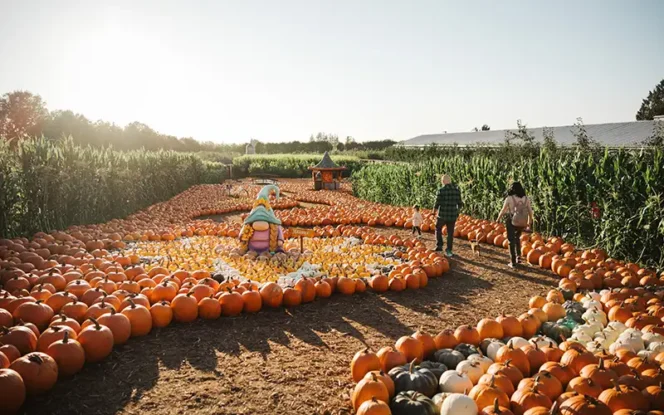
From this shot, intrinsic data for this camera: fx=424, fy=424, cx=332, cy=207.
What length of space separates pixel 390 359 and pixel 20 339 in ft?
12.2

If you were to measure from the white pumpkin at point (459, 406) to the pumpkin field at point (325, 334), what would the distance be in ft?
0.03

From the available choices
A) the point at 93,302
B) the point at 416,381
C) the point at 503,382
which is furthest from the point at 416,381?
the point at 93,302

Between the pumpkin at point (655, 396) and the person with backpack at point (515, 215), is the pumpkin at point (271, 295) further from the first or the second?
the person with backpack at point (515, 215)

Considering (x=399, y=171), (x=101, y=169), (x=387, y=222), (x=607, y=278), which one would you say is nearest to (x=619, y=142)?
(x=399, y=171)

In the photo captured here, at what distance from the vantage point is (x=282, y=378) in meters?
4.30

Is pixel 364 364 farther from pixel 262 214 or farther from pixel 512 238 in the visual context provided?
pixel 512 238

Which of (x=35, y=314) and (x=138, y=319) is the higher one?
(x=35, y=314)

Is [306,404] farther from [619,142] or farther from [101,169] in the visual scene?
[619,142]

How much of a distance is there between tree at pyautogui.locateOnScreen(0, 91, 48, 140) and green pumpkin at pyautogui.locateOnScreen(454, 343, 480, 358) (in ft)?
261

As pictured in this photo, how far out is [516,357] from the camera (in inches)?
158

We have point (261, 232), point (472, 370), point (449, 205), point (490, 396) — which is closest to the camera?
point (490, 396)

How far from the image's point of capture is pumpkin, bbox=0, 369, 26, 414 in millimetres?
3463

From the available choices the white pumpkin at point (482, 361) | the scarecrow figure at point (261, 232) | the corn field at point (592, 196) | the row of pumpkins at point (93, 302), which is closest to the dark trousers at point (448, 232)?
the row of pumpkins at point (93, 302)

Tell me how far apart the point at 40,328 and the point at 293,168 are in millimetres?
43193
